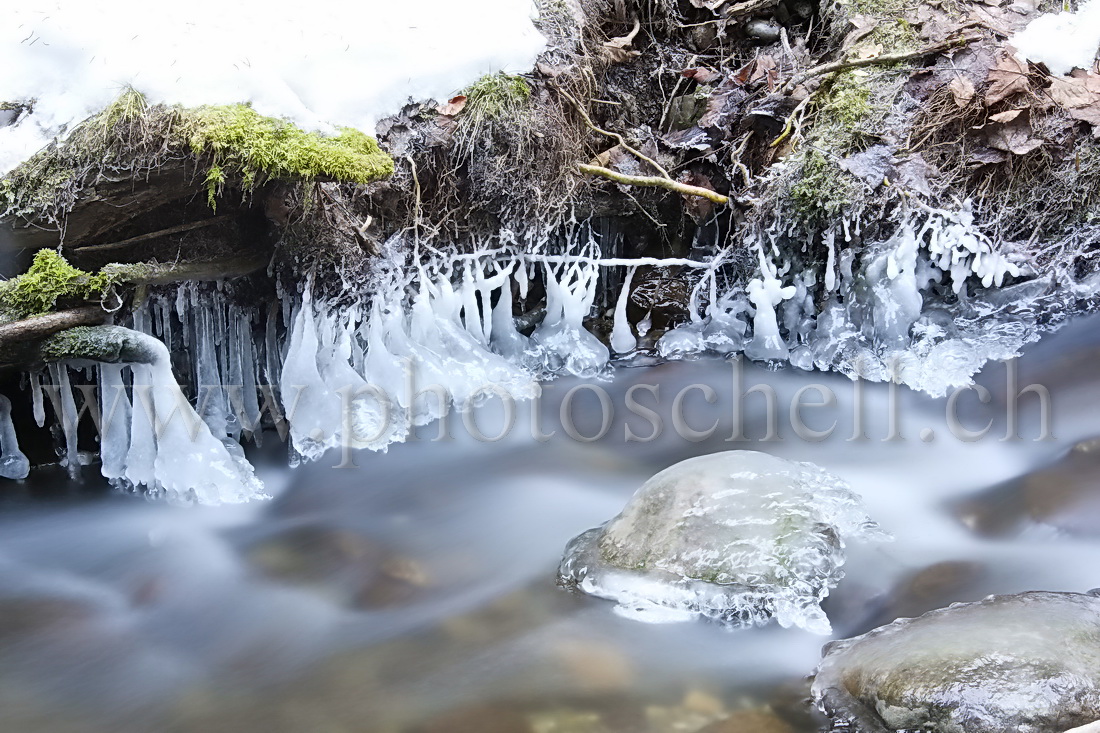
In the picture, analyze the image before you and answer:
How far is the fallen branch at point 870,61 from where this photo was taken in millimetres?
4273

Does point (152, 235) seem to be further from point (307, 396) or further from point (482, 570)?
point (482, 570)

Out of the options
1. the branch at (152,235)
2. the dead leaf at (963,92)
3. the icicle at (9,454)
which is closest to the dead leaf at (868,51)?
the dead leaf at (963,92)

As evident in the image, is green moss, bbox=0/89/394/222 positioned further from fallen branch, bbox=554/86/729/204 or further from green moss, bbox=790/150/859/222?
green moss, bbox=790/150/859/222

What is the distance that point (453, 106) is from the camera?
3.75 meters

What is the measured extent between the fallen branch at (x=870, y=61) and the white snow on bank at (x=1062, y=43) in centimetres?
27

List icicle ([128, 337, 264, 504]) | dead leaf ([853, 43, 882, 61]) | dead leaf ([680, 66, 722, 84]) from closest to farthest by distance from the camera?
1. icicle ([128, 337, 264, 504])
2. dead leaf ([853, 43, 882, 61])
3. dead leaf ([680, 66, 722, 84])

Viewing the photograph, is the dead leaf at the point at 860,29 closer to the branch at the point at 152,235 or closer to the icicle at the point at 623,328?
the icicle at the point at 623,328

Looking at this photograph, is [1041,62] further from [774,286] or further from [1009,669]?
[1009,669]

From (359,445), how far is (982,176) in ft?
11.3

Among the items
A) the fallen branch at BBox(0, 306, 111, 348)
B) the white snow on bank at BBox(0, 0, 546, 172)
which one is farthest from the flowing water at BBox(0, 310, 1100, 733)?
the white snow on bank at BBox(0, 0, 546, 172)

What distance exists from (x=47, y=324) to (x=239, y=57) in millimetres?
1278

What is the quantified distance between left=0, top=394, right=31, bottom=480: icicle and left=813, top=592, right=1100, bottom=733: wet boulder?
10.9 feet

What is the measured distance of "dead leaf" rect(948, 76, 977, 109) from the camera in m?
4.05

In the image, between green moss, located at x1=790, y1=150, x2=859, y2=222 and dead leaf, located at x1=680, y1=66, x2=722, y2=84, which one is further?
dead leaf, located at x1=680, y1=66, x2=722, y2=84
